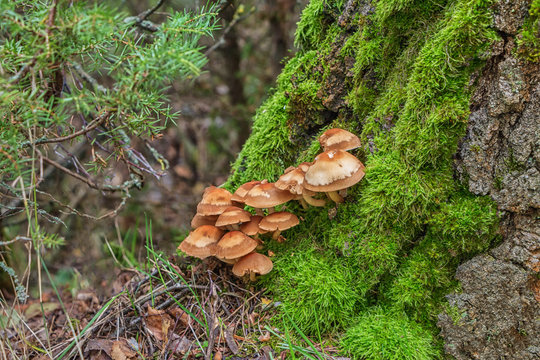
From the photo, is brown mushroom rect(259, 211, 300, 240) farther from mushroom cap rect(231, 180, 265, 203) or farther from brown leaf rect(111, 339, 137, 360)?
brown leaf rect(111, 339, 137, 360)

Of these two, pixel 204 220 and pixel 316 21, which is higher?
pixel 316 21

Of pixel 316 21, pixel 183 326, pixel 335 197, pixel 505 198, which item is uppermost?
pixel 316 21

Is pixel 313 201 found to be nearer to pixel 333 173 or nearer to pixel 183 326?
pixel 333 173

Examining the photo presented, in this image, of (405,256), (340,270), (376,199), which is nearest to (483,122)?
(376,199)

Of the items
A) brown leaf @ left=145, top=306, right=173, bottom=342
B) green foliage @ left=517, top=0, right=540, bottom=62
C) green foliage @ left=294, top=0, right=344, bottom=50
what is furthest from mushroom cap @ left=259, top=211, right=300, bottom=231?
green foliage @ left=517, top=0, right=540, bottom=62

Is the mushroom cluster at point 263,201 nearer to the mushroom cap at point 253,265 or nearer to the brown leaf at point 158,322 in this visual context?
the mushroom cap at point 253,265

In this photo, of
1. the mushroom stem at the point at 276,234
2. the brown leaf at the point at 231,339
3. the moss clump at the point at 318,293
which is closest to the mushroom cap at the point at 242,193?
the mushroom stem at the point at 276,234

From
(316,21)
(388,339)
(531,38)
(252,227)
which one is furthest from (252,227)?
(531,38)

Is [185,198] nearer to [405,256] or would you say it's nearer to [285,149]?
[285,149]
